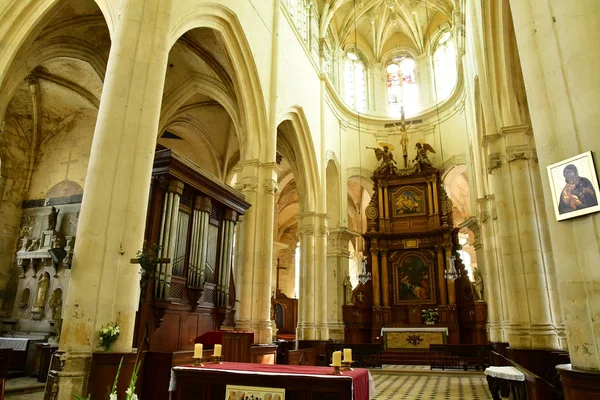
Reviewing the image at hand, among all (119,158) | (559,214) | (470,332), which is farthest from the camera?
(470,332)

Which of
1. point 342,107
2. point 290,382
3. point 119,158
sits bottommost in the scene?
point 290,382

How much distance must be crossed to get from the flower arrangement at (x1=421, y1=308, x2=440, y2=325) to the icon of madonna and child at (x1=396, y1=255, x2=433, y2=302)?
1.97ft

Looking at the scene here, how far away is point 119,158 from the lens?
644cm

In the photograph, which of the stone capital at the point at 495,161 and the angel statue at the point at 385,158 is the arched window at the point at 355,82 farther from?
the stone capital at the point at 495,161

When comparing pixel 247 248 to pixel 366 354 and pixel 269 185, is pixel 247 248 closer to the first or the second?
pixel 269 185

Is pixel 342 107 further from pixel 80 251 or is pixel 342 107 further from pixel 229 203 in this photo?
pixel 80 251

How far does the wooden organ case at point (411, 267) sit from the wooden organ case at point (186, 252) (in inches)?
420

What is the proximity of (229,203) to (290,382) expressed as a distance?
18.9 feet

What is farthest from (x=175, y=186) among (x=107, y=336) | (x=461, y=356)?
(x=461, y=356)

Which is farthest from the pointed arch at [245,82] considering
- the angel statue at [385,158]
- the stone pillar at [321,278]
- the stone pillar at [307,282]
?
the angel statue at [385,158]

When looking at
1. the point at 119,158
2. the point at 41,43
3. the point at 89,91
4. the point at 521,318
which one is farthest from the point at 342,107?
the point at 119,158

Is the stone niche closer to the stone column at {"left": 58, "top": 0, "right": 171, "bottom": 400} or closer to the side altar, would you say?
the stone column at {"left": 58, "top": 0, "right": 171, "bottom": 400}

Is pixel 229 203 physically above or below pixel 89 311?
above

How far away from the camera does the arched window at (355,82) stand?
22.8m
